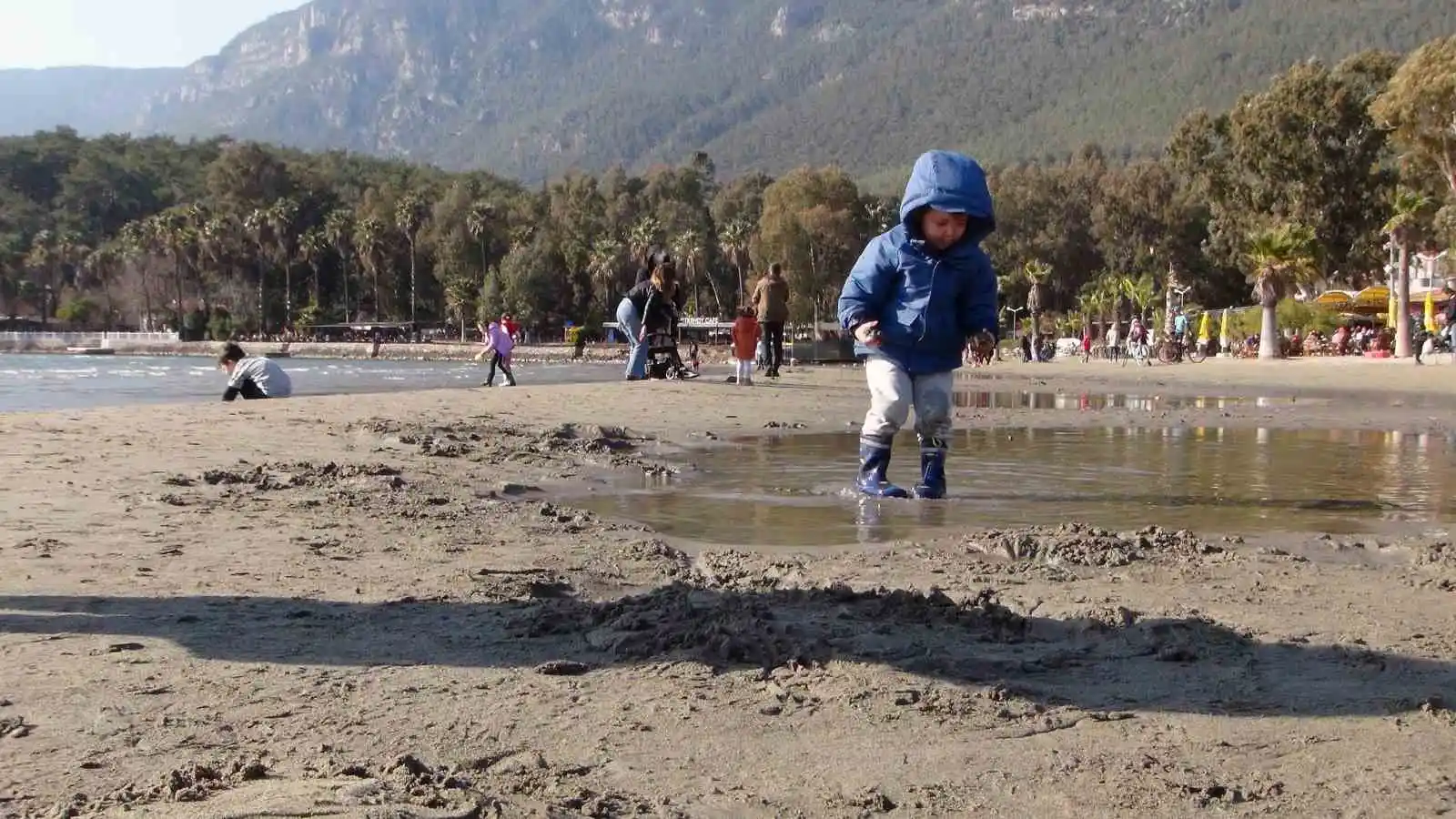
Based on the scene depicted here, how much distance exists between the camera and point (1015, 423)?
12.7 meters

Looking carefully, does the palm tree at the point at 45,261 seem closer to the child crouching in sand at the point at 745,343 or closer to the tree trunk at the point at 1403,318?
the tree trunk at the point at 1403,318

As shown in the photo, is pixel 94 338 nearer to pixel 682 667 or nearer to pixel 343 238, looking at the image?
pixel 343 238

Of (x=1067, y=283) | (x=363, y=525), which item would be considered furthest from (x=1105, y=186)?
(x=363, y=525)

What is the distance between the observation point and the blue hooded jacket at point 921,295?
21.9 ft

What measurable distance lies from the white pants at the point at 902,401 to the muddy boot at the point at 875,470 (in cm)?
4

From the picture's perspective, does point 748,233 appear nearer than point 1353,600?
No

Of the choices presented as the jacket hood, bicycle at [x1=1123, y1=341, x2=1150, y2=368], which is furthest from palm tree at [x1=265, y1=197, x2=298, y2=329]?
the jacket hood

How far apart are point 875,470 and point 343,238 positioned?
110081mm

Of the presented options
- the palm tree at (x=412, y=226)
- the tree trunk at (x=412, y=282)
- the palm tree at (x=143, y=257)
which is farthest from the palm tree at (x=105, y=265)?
the tree trunk at (x=412, y=282)

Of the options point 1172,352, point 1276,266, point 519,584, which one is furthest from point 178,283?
point 519,584

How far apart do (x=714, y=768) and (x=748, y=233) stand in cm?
8861

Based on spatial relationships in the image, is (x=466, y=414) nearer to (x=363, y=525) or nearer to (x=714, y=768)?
(x=363, y=525)

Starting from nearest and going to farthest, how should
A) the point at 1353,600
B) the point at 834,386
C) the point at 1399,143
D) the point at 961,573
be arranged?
the point at 1353,600 < the point at 961,573 < the point at 834,386 < the point at 1399,143

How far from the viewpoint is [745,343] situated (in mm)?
19297
